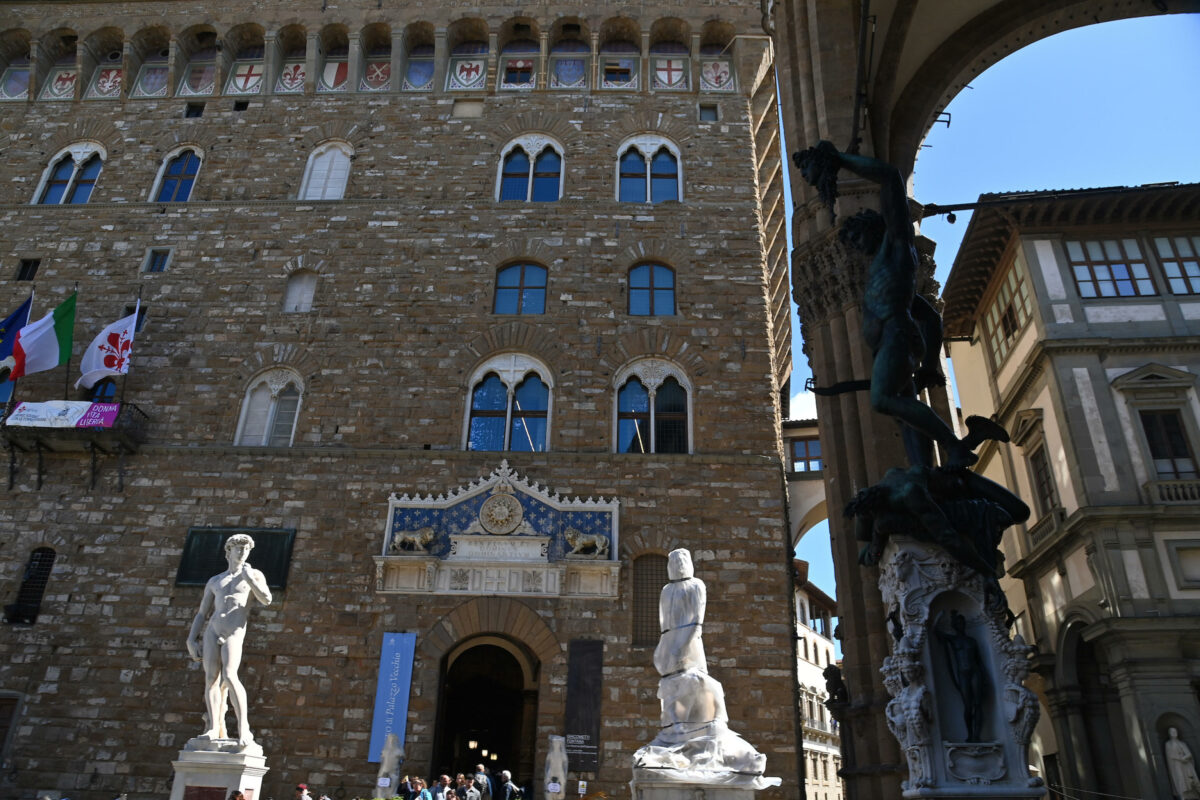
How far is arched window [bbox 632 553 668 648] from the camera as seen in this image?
1385 cm

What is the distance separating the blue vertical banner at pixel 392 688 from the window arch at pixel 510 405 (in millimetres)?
3667

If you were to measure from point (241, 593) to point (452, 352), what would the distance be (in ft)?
22.6

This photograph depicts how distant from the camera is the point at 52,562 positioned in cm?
1494

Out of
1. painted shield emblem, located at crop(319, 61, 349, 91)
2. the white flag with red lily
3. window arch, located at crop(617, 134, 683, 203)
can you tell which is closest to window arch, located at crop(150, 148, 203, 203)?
painted shield emblem, located at crop(319, 61, 349, 91)

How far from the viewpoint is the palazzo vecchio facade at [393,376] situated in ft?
44.8

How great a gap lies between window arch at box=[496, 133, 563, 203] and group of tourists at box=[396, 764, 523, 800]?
11.3 m

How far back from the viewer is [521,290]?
17.1 metres

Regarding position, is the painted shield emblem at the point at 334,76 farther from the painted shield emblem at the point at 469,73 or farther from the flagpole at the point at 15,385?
the flagpole at the point at 15,385

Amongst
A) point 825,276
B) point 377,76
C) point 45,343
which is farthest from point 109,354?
point 825,276

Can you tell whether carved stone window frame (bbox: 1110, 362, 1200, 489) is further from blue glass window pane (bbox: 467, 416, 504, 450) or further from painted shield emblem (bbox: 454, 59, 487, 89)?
painted shield emblem (bbox: 454, 59, 487, 89)

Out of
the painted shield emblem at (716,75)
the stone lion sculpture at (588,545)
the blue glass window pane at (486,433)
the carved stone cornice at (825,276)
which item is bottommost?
the stone lion sculpture at (588,545)

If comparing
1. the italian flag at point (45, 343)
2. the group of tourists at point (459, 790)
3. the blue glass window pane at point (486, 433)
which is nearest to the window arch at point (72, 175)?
the italian flag at point (45, 343)

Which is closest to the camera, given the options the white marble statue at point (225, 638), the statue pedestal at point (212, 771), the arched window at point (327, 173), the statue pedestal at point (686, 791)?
the statue pedestal at point (686, 791)

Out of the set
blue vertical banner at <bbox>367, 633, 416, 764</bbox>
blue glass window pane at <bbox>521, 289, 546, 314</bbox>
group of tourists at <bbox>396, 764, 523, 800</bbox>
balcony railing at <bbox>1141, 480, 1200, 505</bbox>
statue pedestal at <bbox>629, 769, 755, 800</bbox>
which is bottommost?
statue pedestal at <bbox>629, 769, 755, 800</bbox>
